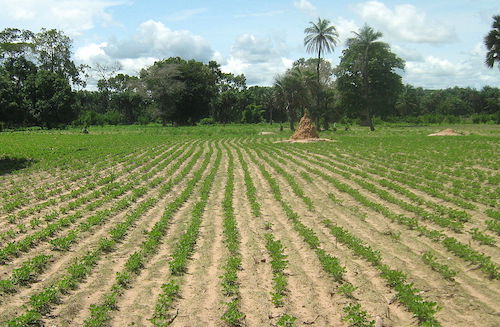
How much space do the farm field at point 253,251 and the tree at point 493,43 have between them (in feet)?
113

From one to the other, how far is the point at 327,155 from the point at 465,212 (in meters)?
14.2

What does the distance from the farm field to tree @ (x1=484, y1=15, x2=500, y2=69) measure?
113ft

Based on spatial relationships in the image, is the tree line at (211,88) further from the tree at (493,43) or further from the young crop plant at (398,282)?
the young crop plant at (398,282)

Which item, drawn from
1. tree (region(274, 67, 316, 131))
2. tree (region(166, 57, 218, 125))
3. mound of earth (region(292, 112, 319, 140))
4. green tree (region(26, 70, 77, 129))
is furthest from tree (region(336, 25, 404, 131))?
green tree (region(26, 70, 77, 129))

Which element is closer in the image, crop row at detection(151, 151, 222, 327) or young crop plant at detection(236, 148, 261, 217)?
crop row at detection(151, 151, 222, 327)

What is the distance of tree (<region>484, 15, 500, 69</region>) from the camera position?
4369cm

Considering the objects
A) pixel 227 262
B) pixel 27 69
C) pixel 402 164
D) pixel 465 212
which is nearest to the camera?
pixel 227 262

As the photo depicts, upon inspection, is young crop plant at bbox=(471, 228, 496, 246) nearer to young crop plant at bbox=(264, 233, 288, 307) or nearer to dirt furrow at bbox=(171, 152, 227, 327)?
young crop plant at bbox=(264, 233, 288, 307)

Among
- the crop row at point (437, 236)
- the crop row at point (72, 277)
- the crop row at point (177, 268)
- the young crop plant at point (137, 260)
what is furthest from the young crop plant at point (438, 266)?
the crop row at point (72, 277)

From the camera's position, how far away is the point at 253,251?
808 centimetres

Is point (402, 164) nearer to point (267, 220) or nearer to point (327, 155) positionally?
point (327, 155)

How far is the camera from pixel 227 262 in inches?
291

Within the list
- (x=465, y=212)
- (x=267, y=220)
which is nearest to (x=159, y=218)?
(x=267, y=220)

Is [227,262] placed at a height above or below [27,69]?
below
